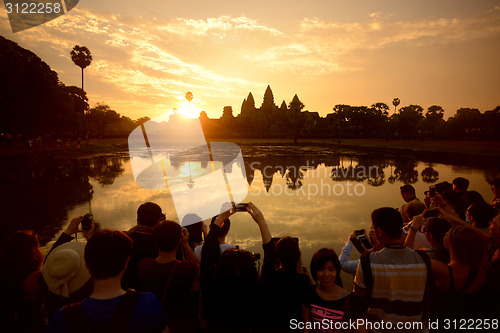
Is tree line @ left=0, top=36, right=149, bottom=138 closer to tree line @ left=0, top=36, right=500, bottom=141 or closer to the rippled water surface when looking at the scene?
tree line @ left=0, top=36, right=500, bottom=141

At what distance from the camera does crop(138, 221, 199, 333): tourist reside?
2525mm

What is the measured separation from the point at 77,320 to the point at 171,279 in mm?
952

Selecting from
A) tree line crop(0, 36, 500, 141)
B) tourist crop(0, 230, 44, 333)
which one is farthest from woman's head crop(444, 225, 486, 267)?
tree line crop(0, 36, 500, 141)

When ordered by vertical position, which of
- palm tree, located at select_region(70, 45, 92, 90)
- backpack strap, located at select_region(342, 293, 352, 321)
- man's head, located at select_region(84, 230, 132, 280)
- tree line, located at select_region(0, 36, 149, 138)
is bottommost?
backpack strap, located at select_region(342, 293, 352, 321)

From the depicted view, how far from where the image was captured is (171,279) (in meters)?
2.53

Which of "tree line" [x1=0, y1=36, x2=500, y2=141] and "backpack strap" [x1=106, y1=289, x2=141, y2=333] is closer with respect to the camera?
"backpack strap" [x1=106, y1=289, x2=141, y2=333]

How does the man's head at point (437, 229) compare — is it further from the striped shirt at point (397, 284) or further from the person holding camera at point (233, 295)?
the person holding camera at point (233, 295)

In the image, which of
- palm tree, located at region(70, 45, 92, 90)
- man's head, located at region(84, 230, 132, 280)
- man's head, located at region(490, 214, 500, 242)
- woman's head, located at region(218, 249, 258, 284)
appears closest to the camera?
man's head, located at region(84, 230, 132, 280)

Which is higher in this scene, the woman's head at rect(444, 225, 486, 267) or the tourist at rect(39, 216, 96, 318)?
the woman's head at rect(444, 225, 486, 267)

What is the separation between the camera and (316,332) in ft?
7.82

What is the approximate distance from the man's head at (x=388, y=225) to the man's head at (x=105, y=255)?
2.16 m

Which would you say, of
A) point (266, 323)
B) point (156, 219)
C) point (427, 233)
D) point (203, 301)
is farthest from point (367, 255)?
point (156, 219)

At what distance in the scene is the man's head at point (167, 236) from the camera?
99.5 inches

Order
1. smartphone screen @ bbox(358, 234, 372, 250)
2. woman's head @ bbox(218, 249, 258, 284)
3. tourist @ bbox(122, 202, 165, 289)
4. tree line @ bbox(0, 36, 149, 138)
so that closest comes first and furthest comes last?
woman's head @ bbox(218, 249, 258, 284) < smartphone screen @ bbox(358, 234, 372, 250) < tourist @ bbox(122, 202, 165, 289) < tree line @ bbox(0, 36, 149, 138)
